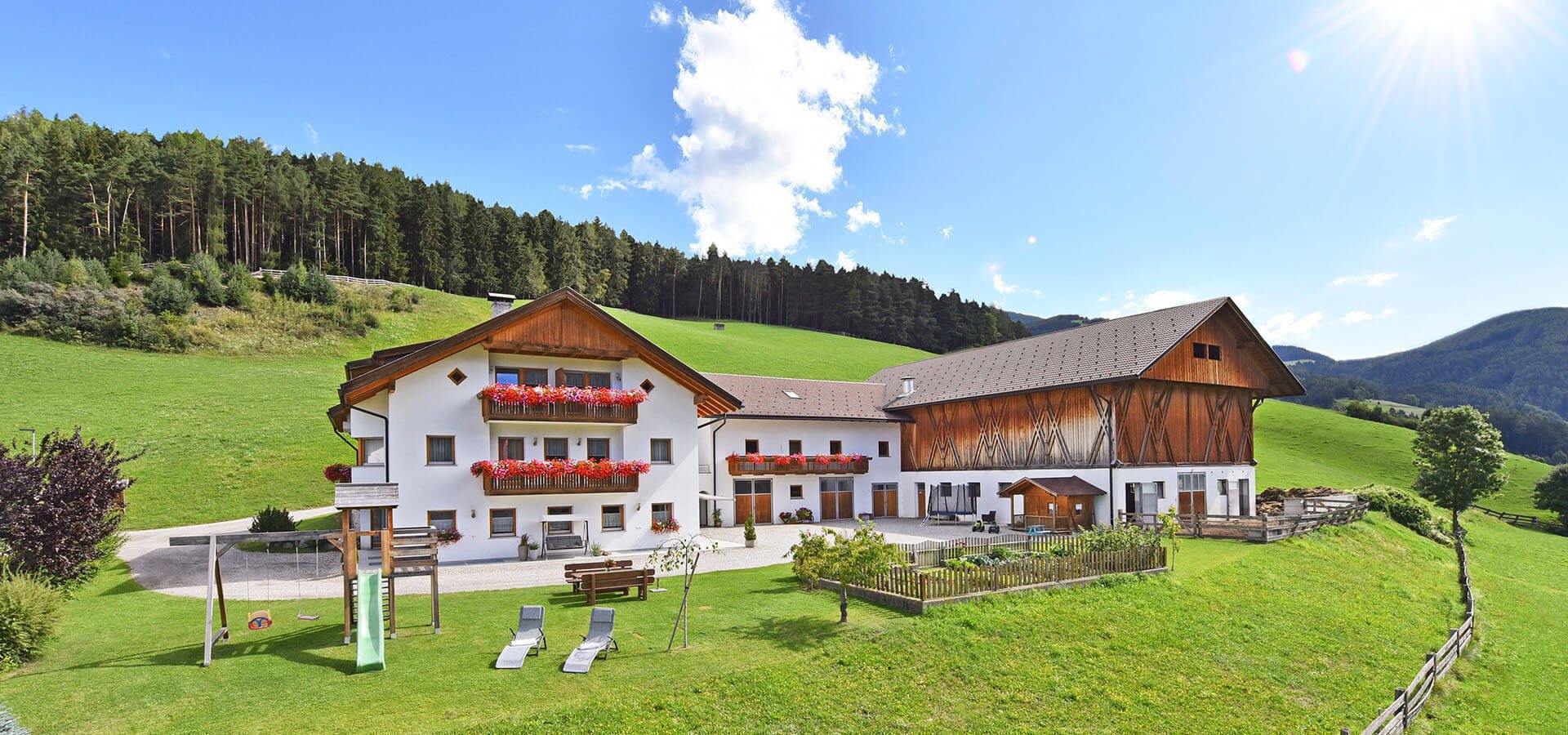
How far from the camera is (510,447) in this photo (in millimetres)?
26750

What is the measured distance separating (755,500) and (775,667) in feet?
81.6

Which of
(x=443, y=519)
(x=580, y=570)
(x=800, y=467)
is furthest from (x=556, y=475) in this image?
(x=800, y=467)

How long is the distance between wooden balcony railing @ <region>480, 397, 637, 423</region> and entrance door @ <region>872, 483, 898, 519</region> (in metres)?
18.3

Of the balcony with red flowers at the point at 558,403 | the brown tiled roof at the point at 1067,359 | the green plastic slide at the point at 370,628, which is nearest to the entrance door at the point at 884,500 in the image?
the brown tiled roof at the point at 1067,359

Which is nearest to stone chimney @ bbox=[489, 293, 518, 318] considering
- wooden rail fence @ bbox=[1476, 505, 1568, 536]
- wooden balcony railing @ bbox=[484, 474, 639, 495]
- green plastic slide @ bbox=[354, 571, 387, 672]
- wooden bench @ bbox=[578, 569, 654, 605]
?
wooden balcony railing @ bbox=[484, 474, 639, 495]

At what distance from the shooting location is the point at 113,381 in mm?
49094

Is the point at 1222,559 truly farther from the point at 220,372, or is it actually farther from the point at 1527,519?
the point at 220,372

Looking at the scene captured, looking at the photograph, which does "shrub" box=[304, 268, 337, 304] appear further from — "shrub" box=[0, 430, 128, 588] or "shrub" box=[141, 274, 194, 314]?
"shrub" box=[0, 430, 128, 588]

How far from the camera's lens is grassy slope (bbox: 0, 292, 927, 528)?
1495 inches

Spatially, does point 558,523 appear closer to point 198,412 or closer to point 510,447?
point 510,447

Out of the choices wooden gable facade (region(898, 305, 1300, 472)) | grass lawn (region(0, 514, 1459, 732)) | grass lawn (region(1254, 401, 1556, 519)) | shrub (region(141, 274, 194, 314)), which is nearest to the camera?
grass lawn (region(0, 514, 1459, 732))

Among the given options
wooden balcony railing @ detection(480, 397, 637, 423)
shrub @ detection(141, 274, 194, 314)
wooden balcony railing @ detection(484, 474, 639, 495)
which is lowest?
wooden balcony railing @ detection(484, 474, 639, 495)

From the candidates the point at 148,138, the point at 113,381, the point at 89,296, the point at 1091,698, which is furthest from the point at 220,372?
the point at 1091,698

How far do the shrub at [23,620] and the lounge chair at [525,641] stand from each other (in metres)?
7.73
